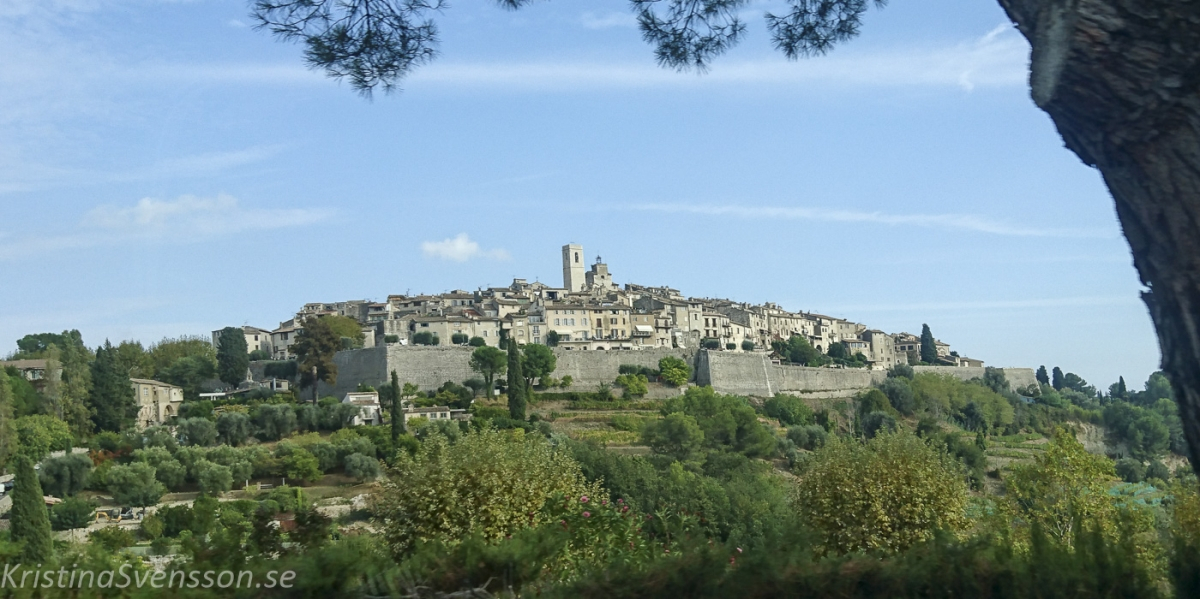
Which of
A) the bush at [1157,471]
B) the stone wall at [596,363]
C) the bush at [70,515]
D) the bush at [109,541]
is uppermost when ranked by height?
the stone wall at [596,363]

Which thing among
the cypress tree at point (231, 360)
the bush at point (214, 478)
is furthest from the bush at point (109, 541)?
the cypress tree at point (231, 360)

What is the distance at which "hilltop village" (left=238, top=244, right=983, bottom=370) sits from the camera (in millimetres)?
70312

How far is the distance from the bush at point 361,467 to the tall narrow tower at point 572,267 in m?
68.2

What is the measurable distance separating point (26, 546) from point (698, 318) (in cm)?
8155

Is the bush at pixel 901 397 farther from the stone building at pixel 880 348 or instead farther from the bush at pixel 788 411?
the stone building at pixel 880 348

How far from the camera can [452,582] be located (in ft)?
15.3

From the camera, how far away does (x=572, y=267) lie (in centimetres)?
10538

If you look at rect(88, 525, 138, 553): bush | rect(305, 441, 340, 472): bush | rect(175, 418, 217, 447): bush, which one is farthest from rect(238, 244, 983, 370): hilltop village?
rect(88, 525, 138, 553): bush

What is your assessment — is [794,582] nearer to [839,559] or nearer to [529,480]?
[839,559]

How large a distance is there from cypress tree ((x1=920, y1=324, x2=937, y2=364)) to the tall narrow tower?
32558 mm

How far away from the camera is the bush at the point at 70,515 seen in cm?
2841

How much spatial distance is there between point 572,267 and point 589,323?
99.7 ft

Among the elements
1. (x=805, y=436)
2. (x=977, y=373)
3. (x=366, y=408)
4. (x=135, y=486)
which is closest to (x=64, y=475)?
(x=135, y=486)

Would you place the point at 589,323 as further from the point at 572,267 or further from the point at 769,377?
the point at 572,267
